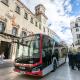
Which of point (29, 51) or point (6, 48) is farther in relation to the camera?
point (6, 48)

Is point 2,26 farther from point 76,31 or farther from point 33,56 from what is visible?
point 76,31

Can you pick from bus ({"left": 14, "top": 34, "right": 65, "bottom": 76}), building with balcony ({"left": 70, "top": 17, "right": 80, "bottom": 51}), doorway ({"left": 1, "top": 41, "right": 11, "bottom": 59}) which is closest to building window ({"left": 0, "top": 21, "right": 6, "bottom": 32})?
doorway ({"left": 1, "top": 41, "right": 11, "bottom": 59})

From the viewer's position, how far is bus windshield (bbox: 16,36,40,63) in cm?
815

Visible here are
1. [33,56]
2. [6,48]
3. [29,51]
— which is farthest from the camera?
[6,48]

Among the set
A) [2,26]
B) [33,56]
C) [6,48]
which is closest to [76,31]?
[6,48]

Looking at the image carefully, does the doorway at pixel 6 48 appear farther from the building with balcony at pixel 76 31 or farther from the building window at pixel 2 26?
the building with balcony at pixel 76 31

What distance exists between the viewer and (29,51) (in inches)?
331

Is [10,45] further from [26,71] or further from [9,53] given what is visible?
[26,71]

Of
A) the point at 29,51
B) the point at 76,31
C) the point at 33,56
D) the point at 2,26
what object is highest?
the point at 76,31

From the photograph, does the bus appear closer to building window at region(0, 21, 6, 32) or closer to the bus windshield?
the bus windshield

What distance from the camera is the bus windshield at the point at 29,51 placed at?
8.15 m

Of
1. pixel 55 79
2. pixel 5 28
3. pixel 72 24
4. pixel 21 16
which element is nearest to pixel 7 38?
pixel 5 28

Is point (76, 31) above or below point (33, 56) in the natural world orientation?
above

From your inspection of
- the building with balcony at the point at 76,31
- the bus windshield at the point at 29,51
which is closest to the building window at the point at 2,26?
the bus windshield at the point at 29,51
